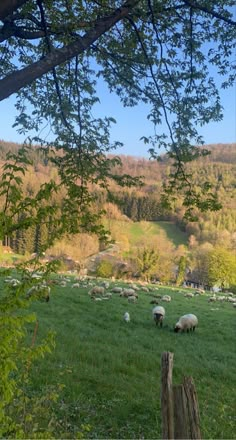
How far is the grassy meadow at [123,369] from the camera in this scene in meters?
5.36

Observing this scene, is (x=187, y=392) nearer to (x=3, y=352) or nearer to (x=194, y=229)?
(x=3, y=352)

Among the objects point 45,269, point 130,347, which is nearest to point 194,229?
point 130,347

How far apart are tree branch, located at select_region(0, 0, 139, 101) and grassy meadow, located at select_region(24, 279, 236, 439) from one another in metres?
2.59

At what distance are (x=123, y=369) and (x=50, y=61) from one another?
253 inches

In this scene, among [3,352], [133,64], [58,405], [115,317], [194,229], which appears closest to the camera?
[3,352]

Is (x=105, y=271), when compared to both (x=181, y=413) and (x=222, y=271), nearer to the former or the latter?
(x=222, y=271)

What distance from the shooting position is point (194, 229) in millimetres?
96688

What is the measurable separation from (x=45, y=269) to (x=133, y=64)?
603cm

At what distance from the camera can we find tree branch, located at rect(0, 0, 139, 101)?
430 centimetres

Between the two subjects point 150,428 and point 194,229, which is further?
point 194,229

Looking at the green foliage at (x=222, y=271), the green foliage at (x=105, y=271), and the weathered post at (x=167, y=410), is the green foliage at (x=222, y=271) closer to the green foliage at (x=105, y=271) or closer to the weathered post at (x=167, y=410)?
the green foliage at (x=105, y=271)

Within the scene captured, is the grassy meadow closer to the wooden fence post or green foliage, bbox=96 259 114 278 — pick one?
the wooden fence post

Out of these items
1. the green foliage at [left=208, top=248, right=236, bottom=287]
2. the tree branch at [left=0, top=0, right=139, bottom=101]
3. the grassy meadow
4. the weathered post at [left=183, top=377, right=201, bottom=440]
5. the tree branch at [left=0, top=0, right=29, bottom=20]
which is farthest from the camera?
the green foliage at [left=208, top=248, right=236, bottom=287]

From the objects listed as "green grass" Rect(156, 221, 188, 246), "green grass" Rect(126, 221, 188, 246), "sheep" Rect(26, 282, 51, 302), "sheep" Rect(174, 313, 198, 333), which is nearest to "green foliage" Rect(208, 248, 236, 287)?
"green grass" Rect(126, 221, 188, 246)
